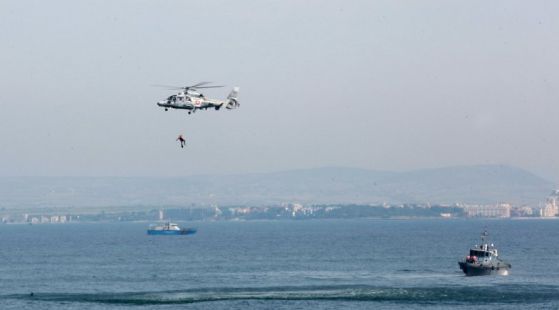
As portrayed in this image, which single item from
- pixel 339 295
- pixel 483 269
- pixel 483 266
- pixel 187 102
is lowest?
pixel 339 295

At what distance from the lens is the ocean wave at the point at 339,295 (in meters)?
138

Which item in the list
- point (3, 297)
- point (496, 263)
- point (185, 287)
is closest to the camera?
point (3, 297)

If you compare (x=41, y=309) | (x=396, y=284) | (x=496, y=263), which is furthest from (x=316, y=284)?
(x=41, y=309)

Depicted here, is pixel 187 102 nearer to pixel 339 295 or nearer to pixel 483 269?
pixel 339 295

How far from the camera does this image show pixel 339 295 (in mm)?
143125

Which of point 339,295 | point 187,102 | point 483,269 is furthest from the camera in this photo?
point 483,269

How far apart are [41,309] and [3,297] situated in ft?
53.7

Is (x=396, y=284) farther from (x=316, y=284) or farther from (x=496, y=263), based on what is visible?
(x=496, y=263)

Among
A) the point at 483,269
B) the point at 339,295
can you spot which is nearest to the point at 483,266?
the point at 483,269

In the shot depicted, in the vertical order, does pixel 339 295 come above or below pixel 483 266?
below

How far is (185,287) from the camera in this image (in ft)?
510

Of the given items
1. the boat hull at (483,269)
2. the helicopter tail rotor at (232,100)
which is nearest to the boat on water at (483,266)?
the boat hull at (483,269)

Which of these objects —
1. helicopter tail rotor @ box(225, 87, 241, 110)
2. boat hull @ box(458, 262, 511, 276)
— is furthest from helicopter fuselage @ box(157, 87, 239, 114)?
boat hull @ box(458, 262, 511, 276)

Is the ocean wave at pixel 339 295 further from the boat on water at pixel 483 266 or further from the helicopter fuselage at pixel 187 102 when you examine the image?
the helicopter fuselage at pixel 187 102
